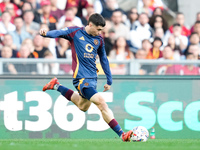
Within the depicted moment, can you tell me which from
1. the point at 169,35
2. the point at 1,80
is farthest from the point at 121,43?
the point at 1,80

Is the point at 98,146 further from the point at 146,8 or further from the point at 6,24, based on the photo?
the point at 146,8

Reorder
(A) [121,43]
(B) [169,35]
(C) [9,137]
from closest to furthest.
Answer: (C) [9,137], (A) [121,43], (B) [169,35]

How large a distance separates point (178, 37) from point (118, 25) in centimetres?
176

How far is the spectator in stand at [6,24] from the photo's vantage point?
460 inches

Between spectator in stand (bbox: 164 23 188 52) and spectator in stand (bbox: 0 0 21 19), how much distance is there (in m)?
4.12

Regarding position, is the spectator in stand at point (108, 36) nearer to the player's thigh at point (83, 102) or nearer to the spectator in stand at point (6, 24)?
the spectator in stand at point (6, 24)

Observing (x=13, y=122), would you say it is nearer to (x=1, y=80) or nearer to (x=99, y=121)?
(x=1, y=80)

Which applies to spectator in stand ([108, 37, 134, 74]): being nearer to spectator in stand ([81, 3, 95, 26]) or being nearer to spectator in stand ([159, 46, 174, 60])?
spectator in stand ([159, 46, 174, 60])

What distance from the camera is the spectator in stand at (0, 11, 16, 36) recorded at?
1167cm

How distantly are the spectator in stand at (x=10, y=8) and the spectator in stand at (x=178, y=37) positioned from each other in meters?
4.12

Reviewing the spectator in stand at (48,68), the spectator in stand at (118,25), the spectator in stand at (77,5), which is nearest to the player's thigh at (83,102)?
the spectator in stand at (48,68)

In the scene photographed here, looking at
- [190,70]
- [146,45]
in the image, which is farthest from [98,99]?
[146,45]

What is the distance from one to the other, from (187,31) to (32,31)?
14.7ft

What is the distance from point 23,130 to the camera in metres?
9.42
